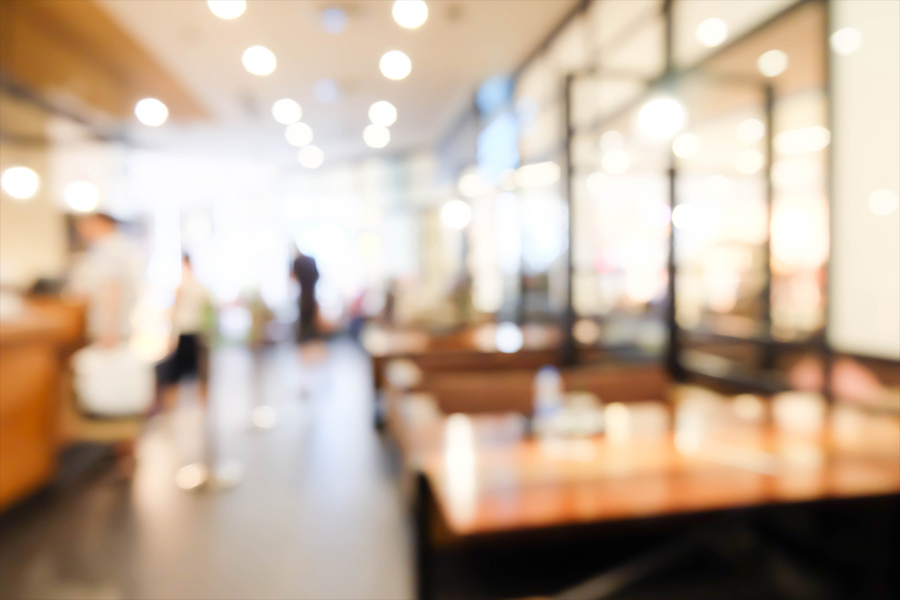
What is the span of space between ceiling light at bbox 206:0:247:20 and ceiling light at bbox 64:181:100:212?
112cm

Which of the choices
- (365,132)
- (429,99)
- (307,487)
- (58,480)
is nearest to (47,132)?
(58,480)

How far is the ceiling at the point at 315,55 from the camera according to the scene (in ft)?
7.84

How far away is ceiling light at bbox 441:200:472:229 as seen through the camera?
7.92m

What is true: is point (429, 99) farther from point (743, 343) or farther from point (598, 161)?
point (743, 343)

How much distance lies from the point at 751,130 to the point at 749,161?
0.23m

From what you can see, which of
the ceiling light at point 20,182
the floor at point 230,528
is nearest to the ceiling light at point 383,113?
the floor at point 230,528

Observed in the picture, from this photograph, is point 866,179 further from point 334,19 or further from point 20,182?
point 20,182

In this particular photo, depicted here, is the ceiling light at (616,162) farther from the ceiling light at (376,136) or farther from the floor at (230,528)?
the ceiling light at (376,136)

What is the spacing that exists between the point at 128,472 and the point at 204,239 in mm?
1643

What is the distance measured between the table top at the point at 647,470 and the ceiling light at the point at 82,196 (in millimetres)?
2136

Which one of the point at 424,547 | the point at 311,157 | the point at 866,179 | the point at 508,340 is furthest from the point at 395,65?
the point at 311,157

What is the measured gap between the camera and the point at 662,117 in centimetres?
356

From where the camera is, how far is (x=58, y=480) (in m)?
3.19

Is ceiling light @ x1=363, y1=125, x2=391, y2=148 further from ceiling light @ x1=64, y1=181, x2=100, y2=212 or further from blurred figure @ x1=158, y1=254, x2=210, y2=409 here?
ceiling light @ x1=64, y1=181, x2=100, y2=212
